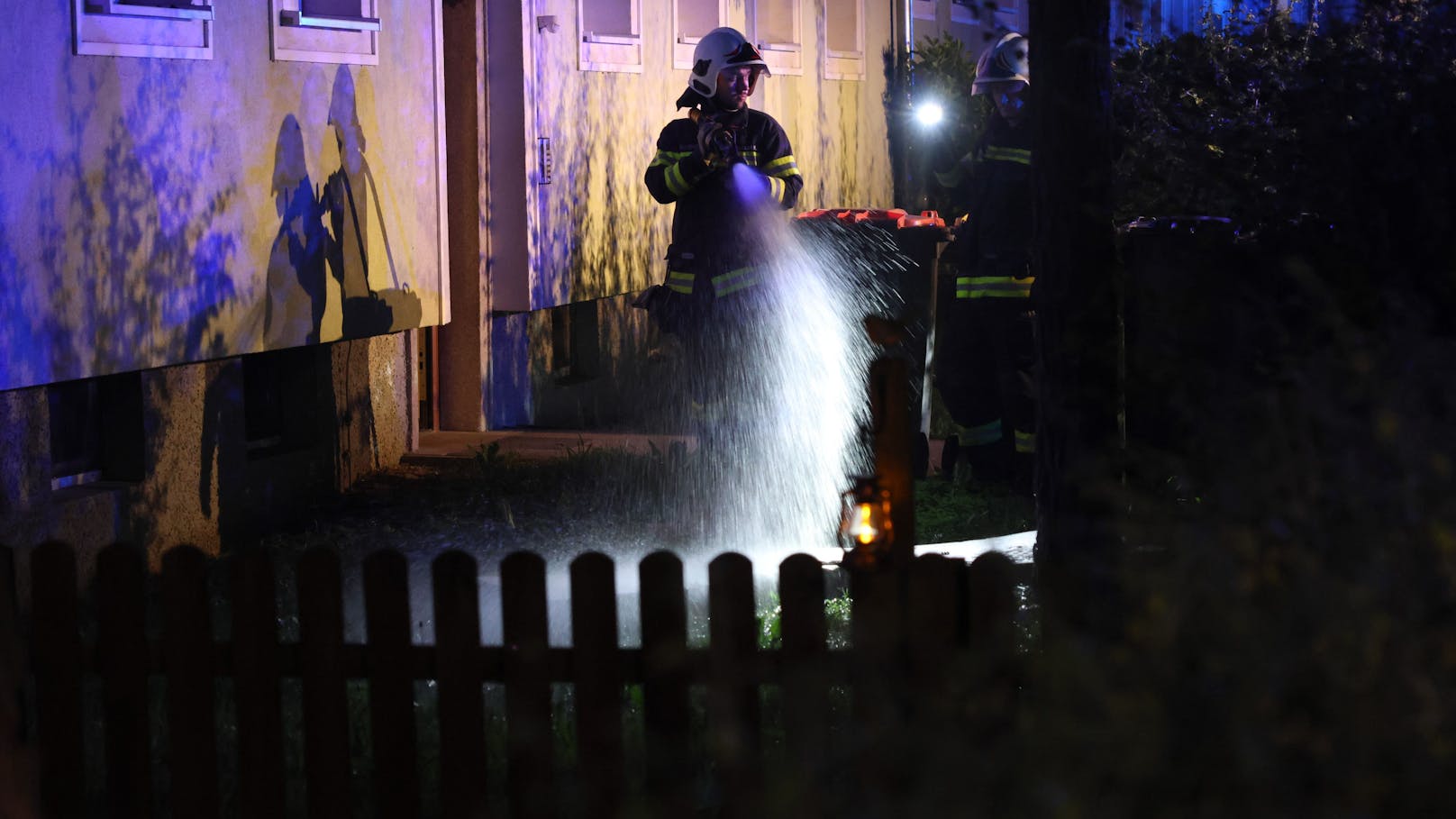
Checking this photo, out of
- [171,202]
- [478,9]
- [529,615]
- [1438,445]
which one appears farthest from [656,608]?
[478,9]

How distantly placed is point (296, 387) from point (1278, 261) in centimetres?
509

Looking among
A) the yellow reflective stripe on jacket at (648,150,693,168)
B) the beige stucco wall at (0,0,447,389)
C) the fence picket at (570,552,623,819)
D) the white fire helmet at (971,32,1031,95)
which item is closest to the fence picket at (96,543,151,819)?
the fence picket at (570,552,623,819)

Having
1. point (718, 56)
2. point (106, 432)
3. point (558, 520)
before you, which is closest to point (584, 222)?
point (718, 56)

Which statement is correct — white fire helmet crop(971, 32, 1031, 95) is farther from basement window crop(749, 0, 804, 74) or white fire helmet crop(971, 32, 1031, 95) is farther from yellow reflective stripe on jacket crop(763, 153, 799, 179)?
basement window crop(749, 0, 804, 74)

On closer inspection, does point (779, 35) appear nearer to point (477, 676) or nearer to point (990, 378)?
point (990, 378)

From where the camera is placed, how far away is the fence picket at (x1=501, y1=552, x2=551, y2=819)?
13.9 feet

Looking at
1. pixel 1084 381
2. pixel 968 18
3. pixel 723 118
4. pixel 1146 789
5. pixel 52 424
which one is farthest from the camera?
pixel 968 18

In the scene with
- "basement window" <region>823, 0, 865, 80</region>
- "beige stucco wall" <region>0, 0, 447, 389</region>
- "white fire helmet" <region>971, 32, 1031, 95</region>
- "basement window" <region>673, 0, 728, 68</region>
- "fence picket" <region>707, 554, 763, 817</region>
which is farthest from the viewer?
"basement window" <region>823, 0, 865, 80</region>

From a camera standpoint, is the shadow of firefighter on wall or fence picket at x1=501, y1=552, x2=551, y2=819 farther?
the shadow of firefighter on wall

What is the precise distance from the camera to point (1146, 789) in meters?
3.13

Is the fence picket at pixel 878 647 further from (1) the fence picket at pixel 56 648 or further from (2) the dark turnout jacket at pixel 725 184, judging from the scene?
(2) the dark turnout jacket at pixel 725 184

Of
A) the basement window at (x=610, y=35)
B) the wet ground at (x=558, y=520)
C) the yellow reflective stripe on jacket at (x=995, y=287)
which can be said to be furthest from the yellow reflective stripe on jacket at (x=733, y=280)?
the basement window at (x=610, y=35)

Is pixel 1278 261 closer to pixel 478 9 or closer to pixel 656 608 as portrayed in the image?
pixel 656 608

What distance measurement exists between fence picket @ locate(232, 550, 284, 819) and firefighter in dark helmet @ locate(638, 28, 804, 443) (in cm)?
442
